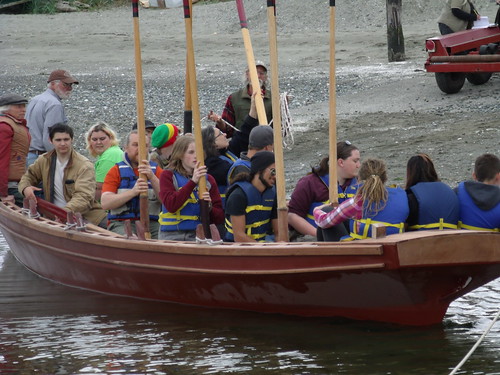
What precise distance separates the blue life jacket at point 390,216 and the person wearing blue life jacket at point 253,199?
946 millimetres

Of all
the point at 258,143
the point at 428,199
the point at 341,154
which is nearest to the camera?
the point at 428,199

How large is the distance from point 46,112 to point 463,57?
7845 millimetres

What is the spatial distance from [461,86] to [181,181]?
9873mm

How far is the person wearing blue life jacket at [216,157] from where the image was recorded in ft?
28.8

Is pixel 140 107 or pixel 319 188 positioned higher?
pixel 140 107

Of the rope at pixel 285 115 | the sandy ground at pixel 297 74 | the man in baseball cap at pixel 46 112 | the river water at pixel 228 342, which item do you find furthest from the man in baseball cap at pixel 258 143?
the sandy ground at pixel 297 74

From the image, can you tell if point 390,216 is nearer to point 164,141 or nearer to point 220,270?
point 220,270

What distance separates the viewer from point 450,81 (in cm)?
1716

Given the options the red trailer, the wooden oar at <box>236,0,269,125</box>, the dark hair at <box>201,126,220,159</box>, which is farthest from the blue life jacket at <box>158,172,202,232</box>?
the red trailer

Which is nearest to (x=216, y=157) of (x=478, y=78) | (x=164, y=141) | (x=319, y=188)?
(x=164, y=141)

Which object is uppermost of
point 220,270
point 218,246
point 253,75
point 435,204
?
point 253,75

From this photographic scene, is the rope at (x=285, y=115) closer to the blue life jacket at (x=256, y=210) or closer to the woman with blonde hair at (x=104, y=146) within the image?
the woman with blonde hair at (x=104, y=146)

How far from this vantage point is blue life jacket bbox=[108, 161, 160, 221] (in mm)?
9000

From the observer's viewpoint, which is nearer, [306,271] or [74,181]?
[306,271]
